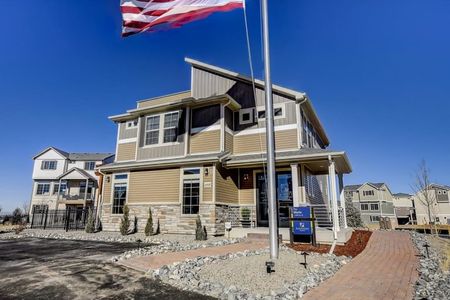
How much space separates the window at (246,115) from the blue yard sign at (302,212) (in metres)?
5.98

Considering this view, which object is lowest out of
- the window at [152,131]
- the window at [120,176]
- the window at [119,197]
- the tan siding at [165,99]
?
the window at [119,197]

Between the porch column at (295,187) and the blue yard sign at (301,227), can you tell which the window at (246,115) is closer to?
the porch column at (295,187)

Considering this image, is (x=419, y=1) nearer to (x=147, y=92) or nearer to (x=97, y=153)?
(x=147, y=92)

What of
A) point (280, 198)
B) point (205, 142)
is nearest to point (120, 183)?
point (205, 142)

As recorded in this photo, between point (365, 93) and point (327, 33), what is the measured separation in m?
6.02

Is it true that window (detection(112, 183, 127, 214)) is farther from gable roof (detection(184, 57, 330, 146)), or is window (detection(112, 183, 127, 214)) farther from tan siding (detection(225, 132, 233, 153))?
gable roof (detection(184, 57, 330, 146))

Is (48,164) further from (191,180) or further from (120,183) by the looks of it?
(191,180)

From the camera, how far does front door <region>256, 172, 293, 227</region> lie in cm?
1245

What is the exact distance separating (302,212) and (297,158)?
264 centimetres

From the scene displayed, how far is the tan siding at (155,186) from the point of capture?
43.1ft

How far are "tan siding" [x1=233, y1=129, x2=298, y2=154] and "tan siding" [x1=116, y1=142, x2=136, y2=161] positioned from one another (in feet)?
20.3

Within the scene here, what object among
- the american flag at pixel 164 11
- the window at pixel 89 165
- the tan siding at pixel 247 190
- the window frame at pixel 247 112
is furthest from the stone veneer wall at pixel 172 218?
the window at pixel 89 165

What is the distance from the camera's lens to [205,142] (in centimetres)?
1366

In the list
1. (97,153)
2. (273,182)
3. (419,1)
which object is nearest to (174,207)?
(273,182)
